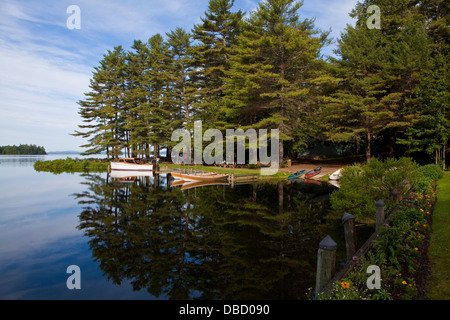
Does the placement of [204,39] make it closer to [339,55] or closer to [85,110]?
[339,55]

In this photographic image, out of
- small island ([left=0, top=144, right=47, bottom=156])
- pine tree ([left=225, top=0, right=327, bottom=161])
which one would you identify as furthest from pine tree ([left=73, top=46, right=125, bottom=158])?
small island ([left=0, top=144, right=47, bottom=156])

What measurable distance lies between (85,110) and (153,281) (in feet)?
196

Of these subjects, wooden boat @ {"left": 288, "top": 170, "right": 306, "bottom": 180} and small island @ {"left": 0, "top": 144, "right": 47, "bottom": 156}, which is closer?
wooden boat @ {"left": 288, "top": 170, "right": 306, "bottom": 180}

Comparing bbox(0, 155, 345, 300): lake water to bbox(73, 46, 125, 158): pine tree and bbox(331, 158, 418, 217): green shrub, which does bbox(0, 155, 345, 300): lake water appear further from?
bbox(73, 46, 125, 158): pine tree

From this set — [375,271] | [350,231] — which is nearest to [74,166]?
[350,231]

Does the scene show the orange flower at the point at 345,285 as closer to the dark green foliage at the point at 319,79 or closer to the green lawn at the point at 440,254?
the green lawn at the point at 440,254

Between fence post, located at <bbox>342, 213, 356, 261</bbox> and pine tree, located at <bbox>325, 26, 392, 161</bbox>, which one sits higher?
pine tree, located at <bbox>325, 26, 392, 161</bbox>

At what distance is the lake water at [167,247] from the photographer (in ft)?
23.6

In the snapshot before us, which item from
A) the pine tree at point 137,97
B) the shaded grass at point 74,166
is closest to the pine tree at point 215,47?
the pine tree at point 137,97

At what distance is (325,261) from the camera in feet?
16.4

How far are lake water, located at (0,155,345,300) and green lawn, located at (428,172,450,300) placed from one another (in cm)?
259

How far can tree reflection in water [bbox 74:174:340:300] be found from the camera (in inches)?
283

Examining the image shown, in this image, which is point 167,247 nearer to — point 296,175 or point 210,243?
point 210,243
